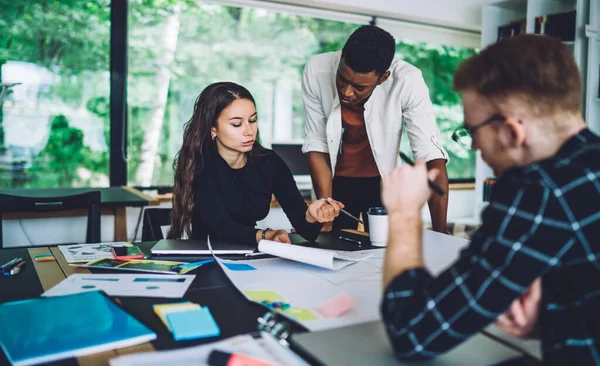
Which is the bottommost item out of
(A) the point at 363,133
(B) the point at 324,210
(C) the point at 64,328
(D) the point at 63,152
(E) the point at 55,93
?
(C) the point at 64,328

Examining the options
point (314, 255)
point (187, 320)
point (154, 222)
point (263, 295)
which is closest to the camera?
Answer: point (187, 320)

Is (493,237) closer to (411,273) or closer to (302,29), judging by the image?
(411,273)

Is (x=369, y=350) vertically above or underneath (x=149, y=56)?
underneath

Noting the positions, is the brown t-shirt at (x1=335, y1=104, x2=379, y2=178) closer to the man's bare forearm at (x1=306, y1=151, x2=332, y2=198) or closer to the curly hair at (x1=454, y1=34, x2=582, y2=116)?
the man's bare forearm at (x1=306, y1=151, x2=332, y2=198)

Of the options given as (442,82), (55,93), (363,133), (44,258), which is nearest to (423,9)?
(442,82)

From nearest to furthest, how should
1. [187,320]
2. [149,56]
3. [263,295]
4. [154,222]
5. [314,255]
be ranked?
1. [187,320]
2. [263,295]
3. [314,255]
4. [154,222]
5. [149,56]

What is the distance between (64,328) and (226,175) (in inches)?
44.3

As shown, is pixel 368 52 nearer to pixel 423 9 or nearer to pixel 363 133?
pixel 363 133

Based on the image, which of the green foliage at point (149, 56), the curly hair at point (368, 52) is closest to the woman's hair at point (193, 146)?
the curly hair at point (368, 52)

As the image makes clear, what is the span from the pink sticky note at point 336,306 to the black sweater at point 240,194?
2.21 ft

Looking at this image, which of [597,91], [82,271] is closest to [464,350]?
[82,271]

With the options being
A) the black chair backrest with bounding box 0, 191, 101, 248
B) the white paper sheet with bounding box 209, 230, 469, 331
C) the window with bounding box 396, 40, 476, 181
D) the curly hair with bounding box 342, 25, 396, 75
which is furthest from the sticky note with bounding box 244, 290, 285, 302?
the window with bounding box 396, 40, 476, 181

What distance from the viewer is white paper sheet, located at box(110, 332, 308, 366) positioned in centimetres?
74

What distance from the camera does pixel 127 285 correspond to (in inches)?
44.5
